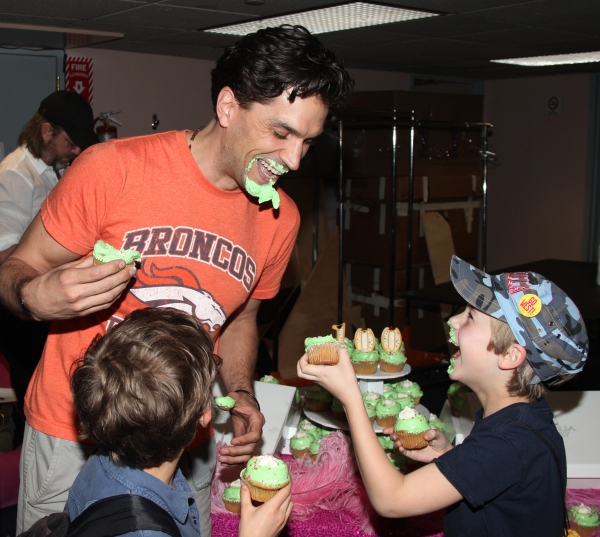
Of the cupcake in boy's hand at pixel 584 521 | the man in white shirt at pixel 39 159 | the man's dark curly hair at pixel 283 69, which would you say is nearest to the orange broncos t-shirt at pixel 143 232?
the man's dark curly hair at pixel 283 69

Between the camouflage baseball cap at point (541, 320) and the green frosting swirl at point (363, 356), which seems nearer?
the camouflage baseball cap at point (541, 320)

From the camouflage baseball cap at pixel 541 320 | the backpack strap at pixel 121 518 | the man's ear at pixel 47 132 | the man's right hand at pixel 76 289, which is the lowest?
the backpack strap at pixel 121 518

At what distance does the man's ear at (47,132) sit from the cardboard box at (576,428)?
2479mm

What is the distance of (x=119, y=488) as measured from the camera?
1.31 meters

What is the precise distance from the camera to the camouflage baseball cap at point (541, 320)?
1.59 m

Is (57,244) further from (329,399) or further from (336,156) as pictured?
(336,156)

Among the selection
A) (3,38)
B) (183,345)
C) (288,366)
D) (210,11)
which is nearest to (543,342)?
(183,345)

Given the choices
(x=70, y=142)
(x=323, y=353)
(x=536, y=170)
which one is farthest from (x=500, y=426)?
(x=536, y=170)

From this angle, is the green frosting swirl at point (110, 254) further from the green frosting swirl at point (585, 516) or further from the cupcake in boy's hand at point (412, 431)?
the green frosting swirl at point (585, 516)

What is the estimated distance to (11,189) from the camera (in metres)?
3.27

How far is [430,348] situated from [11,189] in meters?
4.44

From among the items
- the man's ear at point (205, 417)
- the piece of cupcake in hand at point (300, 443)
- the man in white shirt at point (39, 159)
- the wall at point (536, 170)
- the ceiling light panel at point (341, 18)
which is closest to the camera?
the man's ear at point (205, 417)

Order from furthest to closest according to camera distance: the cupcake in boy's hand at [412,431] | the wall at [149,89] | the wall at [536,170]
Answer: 1. the wall at [536,170]
2. the wall at [149,89]
3. the cupcake in boy's hand at [412,431]

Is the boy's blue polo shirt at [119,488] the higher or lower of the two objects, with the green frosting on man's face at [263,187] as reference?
lower
